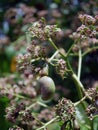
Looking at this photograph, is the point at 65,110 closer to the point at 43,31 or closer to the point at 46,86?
the point at 46,86

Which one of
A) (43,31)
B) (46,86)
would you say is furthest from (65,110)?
(43,31)

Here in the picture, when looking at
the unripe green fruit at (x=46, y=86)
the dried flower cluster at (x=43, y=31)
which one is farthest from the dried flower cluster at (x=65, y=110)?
the dried flower cluster at (x=43, y=31)

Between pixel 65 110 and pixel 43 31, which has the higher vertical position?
pixel 43 31

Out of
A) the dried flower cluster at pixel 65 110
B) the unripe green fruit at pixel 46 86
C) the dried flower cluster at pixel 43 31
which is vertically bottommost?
the dried flower cluster at pixel 65 110

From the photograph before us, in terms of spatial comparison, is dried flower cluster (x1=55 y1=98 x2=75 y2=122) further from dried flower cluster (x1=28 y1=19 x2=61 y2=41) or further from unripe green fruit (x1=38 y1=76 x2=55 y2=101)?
dried flower cluster (x1=28 y1=19 x2=61 y2=41)

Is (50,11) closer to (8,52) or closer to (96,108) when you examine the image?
(8,52)

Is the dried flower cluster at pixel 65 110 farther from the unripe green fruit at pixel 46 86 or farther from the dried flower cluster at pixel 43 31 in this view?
the dried flower cluster at pixel 43 31

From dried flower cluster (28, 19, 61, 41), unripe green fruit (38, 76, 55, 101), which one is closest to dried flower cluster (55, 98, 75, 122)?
unripe green fruit (38, 76, 55, 101)

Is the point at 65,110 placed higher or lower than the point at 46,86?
lower

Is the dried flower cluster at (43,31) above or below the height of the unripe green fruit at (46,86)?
above

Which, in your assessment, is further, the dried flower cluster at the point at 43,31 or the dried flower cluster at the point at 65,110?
the dried flower cluster at the point at 43,31

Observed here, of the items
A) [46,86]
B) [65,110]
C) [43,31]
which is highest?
[43,31]

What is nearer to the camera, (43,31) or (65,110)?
(65,110)
